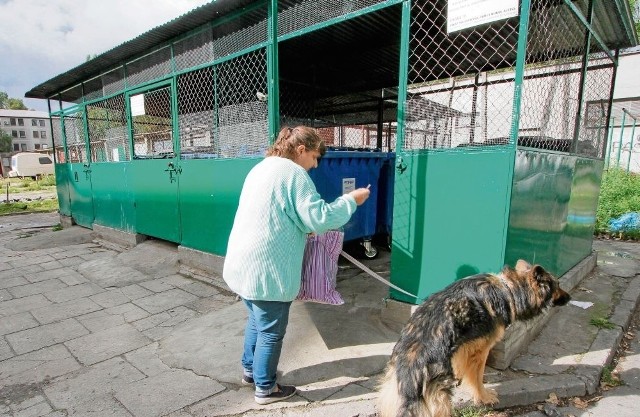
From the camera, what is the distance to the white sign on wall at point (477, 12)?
244 cm

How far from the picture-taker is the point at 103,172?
7.15 meters

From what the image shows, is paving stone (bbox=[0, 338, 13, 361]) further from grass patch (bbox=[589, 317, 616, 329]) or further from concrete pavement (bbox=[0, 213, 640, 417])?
grass patch (bbox=[589, 317, 616, 329])

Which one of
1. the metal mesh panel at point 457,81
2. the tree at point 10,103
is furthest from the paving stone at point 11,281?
the tree at point 10,103

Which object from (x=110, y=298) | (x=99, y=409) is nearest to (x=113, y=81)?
(x=110, y=298)

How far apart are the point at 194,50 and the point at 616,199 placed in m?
9.31

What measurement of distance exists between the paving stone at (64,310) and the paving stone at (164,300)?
19.3 inches

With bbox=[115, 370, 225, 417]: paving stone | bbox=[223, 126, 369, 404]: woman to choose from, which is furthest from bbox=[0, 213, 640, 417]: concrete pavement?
bbox=[223, 126, 369, 404]: woman

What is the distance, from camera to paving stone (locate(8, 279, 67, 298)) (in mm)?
4617

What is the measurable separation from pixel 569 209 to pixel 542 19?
1.99 metres

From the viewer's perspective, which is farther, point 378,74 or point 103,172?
point 103,172

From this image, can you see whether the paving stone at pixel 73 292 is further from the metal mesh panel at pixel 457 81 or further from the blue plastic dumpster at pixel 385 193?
the metal mesh panel at pixel 457 81

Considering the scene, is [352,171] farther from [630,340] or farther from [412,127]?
[630,340]

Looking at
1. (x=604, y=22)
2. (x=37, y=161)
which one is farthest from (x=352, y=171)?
(x=37, y=161)

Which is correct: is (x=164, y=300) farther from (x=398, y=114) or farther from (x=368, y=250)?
(x=398, y=114)
